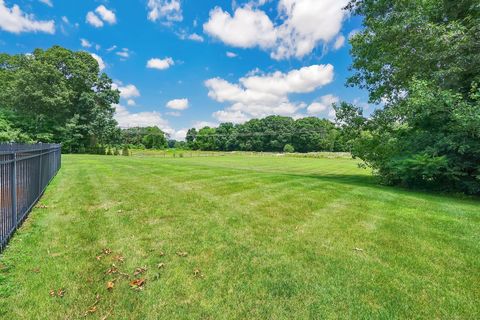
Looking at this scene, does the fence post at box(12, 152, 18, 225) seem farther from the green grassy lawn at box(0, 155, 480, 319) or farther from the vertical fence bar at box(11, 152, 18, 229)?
the green grassy lawn at box(0, 155, 480, 319)

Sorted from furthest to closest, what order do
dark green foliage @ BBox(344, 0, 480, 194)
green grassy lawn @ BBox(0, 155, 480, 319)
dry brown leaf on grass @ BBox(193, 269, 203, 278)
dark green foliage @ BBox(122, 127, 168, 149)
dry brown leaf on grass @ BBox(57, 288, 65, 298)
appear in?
1. dark green foliage @ BBox(122, 127, 168, 149)
2. dark green foliage @ BBox(344, 0, 480, 194)
3. dry brown leaf on grass @ BBox(193, 269, 203, 278)
4. dry brown leaf on grass @ BBox(57, 288, 65, 298)
5. green grassy lawn @ BBox(0, 155, 480, 319)

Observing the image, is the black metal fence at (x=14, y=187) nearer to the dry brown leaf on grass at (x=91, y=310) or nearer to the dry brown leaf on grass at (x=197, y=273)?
the dry brown leaf on grass at (x=91, y=310)

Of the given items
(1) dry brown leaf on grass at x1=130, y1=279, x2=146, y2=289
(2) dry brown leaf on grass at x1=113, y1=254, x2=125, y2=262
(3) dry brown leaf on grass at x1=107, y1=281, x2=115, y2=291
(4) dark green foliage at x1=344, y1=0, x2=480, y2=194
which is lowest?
(3) dry brown leaf on grass at x1=107, y1=281, x2=115, y2=291

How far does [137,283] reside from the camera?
3260 mm

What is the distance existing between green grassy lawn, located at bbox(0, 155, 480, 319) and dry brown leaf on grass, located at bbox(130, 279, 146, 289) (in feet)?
0.17

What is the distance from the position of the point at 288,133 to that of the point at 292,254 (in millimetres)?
100701

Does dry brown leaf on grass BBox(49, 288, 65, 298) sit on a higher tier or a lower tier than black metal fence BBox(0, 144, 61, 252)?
lower

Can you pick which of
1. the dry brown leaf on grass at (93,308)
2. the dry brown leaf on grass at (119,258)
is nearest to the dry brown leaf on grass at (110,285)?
the dry brown leaf on grass at (93,308)

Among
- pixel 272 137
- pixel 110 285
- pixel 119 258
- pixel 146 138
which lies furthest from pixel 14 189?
pixel 146 138

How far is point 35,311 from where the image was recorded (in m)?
2.72

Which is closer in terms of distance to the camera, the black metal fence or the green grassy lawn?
the green grassy lawn

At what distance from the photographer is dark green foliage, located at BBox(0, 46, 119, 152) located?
37531mm

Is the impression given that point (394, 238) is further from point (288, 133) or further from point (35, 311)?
point (288, 133)

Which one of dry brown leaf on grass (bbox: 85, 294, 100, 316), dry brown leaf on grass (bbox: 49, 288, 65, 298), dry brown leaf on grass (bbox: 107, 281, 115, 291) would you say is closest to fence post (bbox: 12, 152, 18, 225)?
dry brown leaf on grass (bbox: 49, 288, 65, 298)
